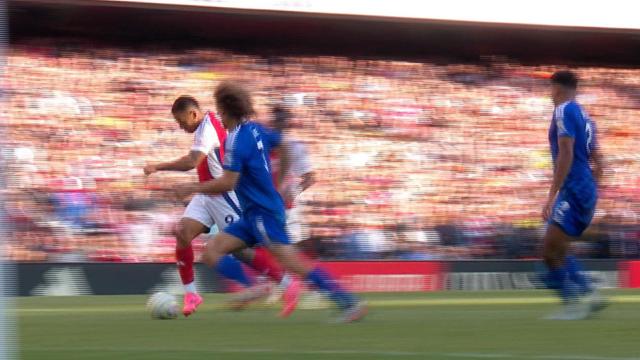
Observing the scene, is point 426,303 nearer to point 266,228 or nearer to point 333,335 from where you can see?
point 266,228

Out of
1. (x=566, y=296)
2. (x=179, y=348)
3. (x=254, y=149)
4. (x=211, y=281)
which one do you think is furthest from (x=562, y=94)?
(x=211, y=281)

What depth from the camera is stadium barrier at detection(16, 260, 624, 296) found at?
16312mm

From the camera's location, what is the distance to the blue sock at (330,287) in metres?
8.33

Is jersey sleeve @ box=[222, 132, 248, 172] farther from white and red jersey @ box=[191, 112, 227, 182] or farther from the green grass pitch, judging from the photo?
white and red jersey @ box=[191, 112, 227, 182]

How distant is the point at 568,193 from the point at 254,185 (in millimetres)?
2151

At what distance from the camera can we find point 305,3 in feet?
64.1

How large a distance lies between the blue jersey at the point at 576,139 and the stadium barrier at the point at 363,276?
21.8ft

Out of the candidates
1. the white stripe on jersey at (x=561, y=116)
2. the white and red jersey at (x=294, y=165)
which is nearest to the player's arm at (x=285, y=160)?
the white and red jersey at (x=294, y=165)

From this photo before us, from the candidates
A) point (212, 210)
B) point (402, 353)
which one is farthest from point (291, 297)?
point (402, 353)

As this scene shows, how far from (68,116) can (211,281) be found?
3439 millimetres

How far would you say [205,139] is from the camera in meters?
10.2

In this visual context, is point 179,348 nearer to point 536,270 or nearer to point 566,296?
→ point 566,296

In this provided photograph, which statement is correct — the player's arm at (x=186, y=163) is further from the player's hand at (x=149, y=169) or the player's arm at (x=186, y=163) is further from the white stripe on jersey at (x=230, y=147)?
the white stripe on jersey at (x=230, y=147)

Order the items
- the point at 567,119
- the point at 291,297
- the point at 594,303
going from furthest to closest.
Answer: the point at 291,297, the point at 594,303, the point at 567,119
